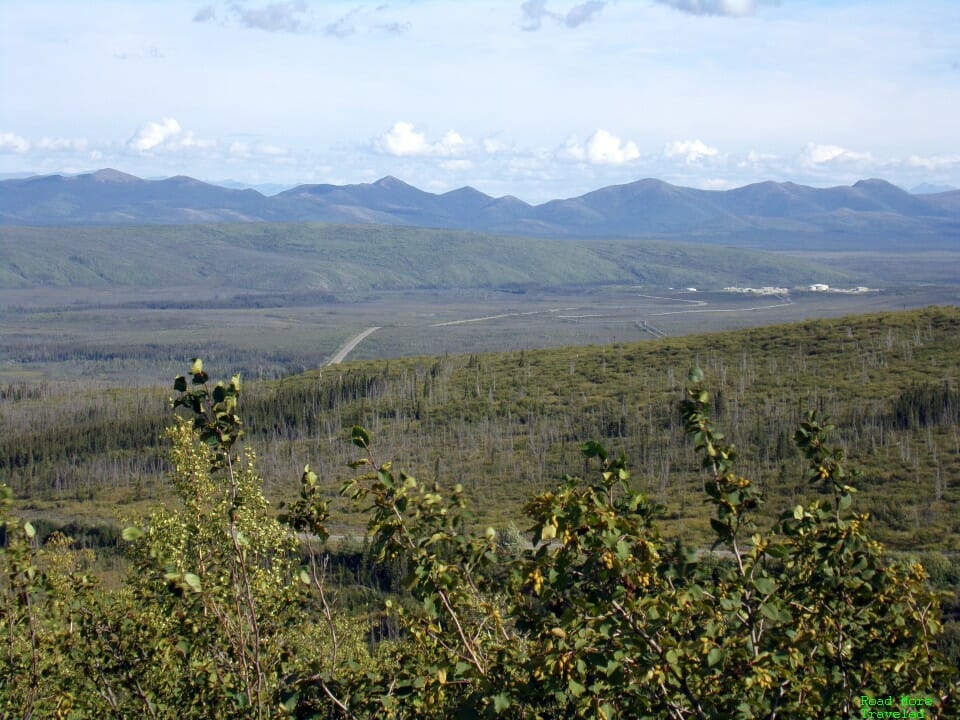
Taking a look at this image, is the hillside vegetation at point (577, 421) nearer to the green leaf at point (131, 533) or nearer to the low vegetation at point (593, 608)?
the low vegetation at point (593, 608)

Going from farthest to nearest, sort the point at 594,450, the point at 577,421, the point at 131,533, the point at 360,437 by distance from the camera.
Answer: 1. the point at 577,421
2. the point at 360,437
3. the point at 131,533
4. the point at 594,450

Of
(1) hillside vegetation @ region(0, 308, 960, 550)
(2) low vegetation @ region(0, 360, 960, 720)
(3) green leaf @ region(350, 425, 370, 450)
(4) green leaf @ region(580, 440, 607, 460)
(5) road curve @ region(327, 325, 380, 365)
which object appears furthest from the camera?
(5) road curve @ region(327, 325, 380, 365)

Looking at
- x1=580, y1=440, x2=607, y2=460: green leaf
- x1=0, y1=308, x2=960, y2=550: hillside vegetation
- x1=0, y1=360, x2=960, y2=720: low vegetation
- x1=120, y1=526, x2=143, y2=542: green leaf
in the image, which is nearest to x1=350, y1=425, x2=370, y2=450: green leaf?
x1=0, y1=360, x2=960, y2=720: low vegetation

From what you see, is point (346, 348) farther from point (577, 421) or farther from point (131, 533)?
point (131, 533)

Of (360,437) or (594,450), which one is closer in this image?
(594,450)

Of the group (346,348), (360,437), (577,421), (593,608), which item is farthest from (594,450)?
(346,348)

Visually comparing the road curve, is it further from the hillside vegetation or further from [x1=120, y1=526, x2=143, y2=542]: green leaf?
[x1=120, y1=526, x2=143, y2=542]: green leaf

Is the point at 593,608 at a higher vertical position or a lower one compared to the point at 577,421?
higher

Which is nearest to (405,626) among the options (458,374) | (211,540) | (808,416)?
(211,540)

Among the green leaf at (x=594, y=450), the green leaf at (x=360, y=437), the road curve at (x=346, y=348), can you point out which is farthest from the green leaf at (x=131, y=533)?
the road curve at (x=346, y=348)

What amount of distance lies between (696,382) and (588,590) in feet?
5.60

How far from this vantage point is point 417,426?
86.1 meters

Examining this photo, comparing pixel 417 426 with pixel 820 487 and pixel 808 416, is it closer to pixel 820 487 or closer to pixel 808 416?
pixel 820 487

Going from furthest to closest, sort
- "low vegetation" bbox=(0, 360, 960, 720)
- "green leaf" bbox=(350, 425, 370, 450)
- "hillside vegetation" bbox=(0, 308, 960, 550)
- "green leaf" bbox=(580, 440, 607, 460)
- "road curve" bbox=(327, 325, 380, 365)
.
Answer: "road curve" bbox=(327, 325, 380, 365) < "hillside vegetation" bbox=(0, 308, 960, 550) < "low vegetation" bbox=(0, 360, 960, 720) < "green leaf" bbox=(350, 425, 370, 450) < "green leaf" bbox=(580, 440, 607, 460)
